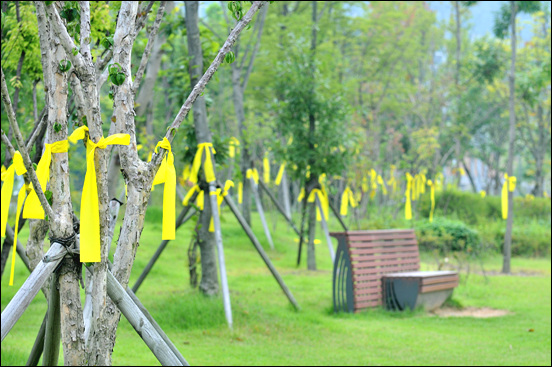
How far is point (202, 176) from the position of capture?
7344mm

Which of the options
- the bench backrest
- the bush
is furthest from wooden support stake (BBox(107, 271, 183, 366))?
the bush

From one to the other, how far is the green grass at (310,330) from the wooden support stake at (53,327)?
2996mm

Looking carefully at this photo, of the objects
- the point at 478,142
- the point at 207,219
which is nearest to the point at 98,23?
the point at 207,219

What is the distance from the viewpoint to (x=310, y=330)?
22.3 ft

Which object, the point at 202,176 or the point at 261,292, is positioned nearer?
the point at 202,176

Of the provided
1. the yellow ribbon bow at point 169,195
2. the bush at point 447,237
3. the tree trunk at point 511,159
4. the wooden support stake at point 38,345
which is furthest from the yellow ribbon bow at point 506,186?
the yellow ribbon bow at point 169,195

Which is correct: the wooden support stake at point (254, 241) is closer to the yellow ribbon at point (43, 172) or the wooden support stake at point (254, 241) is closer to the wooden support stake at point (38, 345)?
the wooden support stake at point (38, 345)

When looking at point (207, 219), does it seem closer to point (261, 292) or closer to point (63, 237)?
point (261, 292)

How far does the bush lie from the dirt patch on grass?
6.43 m

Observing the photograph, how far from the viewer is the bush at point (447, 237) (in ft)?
50.6

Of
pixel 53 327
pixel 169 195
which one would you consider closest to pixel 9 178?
pixel 53 327

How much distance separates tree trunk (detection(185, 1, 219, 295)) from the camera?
24.6 ft

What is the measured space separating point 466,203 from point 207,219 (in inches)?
596

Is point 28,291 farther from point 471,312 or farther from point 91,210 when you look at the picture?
point 471,312
